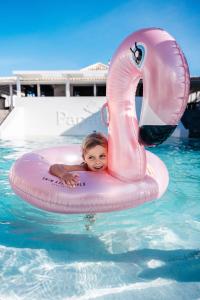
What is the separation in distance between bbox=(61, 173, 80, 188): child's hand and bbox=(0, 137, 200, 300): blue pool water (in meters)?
0.56

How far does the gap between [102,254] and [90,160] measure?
835 mm

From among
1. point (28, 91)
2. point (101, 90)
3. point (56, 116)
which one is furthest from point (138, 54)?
point (28, 91)

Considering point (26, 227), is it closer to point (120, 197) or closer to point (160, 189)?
point (120, 197)

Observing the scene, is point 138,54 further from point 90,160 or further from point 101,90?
point 101,90

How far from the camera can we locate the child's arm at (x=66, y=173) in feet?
7.79

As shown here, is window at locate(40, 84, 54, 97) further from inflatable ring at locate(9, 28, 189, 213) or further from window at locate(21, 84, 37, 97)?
A: inflatable ring at locate(9, 28, 189, 213)

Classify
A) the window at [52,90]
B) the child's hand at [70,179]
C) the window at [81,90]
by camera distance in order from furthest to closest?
the window at [52,90] → the window at [81,90] → the child's hand at [70,179]

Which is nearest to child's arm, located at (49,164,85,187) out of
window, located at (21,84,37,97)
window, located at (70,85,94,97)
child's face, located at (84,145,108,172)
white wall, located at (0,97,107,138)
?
child's face, located at (84,145,108,172)

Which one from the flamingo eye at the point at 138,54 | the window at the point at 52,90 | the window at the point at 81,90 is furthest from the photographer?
the window at the point at 52,90

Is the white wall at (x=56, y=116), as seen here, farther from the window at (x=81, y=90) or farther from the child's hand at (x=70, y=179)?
the child's hand at (x=70, y=179)

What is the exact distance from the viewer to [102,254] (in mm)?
2314

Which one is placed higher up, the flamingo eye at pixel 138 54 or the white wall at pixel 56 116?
the flamingo eye at pixel 138 54

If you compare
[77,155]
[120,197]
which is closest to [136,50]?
[120,197]

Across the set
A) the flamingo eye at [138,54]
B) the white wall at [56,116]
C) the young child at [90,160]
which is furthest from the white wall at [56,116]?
the flamingo eye at [138,54]
